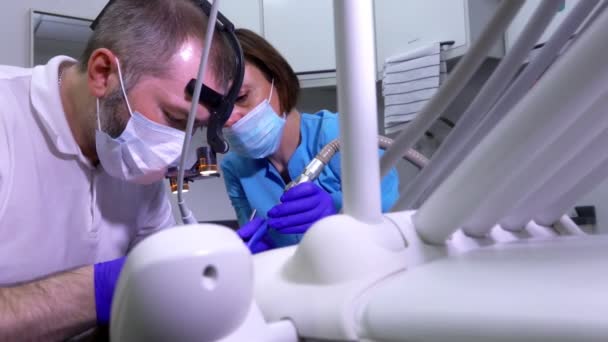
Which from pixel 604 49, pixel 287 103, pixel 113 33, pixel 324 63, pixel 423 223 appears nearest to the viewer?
pixel 604 49

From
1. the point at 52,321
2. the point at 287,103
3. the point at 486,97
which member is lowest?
the point at 52,321

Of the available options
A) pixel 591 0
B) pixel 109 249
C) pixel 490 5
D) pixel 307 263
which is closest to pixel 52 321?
pixel 307 263

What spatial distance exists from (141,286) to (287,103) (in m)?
1.21

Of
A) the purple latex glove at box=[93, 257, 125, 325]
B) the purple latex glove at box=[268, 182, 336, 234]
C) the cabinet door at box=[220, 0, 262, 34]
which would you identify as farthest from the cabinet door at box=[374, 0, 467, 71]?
the purple latex glove at box=[93, 257, 125, 325]

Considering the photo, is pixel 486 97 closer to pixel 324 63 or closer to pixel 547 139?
pixel 547 139

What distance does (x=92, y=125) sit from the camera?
958 millimetres

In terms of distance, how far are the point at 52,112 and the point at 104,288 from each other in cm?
52

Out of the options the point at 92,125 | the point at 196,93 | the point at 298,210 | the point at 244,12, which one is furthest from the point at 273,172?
the point at 244,12

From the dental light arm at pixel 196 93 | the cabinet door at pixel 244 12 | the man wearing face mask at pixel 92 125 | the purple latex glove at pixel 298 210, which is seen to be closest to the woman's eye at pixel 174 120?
the man wearing face mask at pixel 92 125

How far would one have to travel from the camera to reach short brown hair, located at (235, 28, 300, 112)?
51.4 inches

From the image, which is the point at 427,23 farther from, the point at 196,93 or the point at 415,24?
the point at 196,93

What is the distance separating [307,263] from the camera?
0.96 feet

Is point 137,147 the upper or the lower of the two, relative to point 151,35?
lower

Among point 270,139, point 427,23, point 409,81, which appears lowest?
point 270,139
